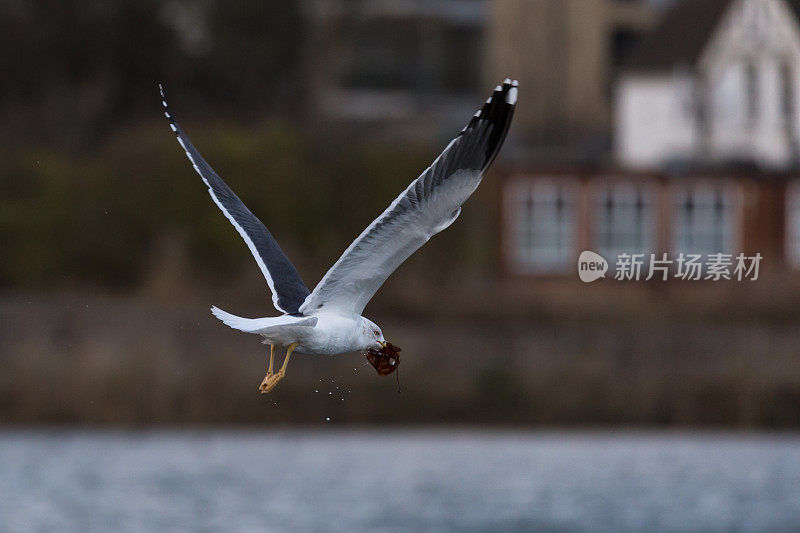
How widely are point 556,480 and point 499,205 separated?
6.88 metres

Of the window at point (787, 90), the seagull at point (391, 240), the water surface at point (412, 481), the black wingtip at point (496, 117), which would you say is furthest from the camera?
the window at point (787, 90)

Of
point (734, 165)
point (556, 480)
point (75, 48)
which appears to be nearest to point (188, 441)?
point (556, 480)

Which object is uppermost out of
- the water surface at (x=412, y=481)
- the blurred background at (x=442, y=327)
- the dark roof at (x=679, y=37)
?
the dark roof at (x=679, y=37)

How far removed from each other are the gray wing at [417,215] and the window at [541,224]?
30280mm

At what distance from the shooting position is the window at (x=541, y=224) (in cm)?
4066

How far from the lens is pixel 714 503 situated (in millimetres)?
34281

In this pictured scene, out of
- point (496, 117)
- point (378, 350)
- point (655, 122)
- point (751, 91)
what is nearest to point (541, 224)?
point (655, 122)

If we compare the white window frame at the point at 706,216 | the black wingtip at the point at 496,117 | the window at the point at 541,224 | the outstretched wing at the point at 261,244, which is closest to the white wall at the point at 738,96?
Result: the white window frame at the point at 706,216

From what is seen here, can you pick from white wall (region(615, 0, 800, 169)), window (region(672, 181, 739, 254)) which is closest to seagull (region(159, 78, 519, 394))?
white wall (region(615, 0, 800, 169))

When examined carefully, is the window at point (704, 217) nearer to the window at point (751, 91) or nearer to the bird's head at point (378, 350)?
the window at point (751, 91)

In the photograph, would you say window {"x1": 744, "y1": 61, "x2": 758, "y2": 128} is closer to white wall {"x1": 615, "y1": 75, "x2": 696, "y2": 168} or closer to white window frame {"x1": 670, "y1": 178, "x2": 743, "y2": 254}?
white wall {"x1": 615, "y1": 75, "x2": 696, "y2": 168}

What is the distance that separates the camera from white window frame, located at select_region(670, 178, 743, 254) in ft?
132

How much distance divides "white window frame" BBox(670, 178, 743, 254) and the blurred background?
0.08 m

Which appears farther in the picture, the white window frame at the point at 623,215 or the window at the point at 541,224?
the white window frame at the point at 623,215
